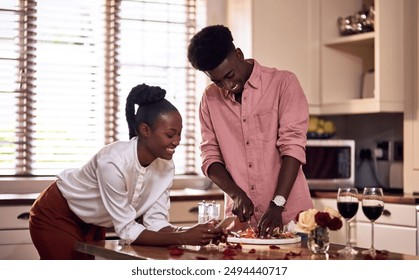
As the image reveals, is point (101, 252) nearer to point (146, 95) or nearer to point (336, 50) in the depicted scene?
point (146, 95)

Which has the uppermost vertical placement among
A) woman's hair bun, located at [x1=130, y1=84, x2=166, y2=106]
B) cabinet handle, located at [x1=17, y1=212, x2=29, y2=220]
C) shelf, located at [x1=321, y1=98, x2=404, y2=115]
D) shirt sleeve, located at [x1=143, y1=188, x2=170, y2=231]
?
shelf, located at [x1=321, y1=98, x2=404, y2=115]

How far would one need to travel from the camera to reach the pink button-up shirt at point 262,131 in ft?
9.04

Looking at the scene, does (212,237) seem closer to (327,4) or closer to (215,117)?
(215,117)

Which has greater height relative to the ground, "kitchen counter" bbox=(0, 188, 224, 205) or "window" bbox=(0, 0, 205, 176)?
"window" bbox=(0, 0, 205, 176)

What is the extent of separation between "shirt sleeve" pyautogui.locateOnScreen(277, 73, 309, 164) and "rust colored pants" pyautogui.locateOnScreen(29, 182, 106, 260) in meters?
0.72

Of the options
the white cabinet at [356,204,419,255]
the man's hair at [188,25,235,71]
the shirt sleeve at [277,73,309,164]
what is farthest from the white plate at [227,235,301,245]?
the white cabinet at [356,204,419,255]

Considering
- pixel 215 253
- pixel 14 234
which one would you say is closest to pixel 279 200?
pixel 215 253

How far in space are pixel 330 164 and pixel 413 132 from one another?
52 centimetres

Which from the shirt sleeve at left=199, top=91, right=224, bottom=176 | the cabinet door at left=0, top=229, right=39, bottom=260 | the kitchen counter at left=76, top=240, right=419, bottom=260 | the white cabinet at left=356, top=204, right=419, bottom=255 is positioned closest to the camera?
the kitchen counter at left=76, top=240, right=419, bottom=260

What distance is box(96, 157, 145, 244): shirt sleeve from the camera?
239 centimetres

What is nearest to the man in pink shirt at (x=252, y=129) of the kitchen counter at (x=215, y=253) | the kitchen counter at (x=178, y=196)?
the kitchen counter at (x=215, y=253)

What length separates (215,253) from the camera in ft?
7.43

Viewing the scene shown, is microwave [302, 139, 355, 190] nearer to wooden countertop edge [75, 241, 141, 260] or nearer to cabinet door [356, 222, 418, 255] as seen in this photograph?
cabinet door [356, 222, 418, 255]
